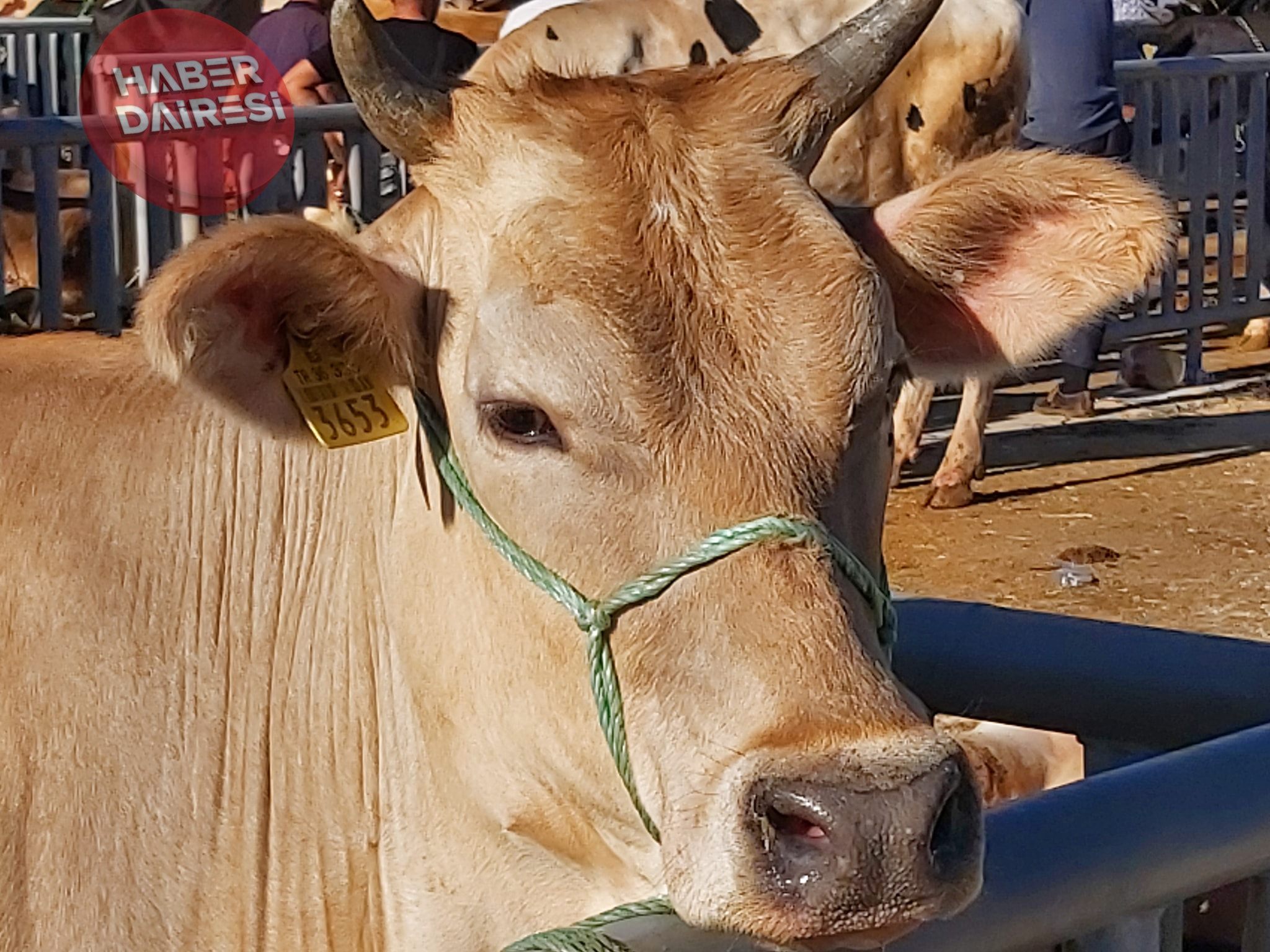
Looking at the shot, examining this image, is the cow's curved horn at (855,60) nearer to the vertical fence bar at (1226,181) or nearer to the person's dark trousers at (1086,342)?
the person's dark trousers at (1086,342)

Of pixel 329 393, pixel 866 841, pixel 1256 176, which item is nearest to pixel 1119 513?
pixel 1256 176

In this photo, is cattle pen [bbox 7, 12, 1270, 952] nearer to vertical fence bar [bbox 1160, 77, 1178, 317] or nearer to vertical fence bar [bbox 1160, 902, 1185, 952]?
vertical fence bar [bbox 1160, 902, 1185, 952]

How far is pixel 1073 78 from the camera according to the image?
31.9 feet

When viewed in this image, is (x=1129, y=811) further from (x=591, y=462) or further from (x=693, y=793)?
(x=591, y=462)

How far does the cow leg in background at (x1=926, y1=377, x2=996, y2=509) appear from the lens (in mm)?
8805

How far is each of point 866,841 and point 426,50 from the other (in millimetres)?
8206

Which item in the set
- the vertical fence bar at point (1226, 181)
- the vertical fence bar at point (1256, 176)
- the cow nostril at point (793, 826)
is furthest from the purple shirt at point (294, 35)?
the cow nostril at point (793, 826)

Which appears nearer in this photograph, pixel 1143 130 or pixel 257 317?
pixel 257 317

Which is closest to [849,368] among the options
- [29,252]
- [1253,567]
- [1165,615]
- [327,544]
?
[327,544]

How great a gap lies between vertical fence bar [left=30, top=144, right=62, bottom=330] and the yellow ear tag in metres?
5.97

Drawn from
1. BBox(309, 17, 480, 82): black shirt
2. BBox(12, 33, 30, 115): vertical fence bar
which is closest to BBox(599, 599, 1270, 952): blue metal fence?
BBox(309, 17, 480, 82): black shirt

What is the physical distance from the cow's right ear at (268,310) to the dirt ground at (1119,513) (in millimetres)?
4701

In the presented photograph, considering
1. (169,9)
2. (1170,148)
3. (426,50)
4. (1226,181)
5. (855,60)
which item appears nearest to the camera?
(855,60)

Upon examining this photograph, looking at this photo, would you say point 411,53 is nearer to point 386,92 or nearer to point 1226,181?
point 1226,181
